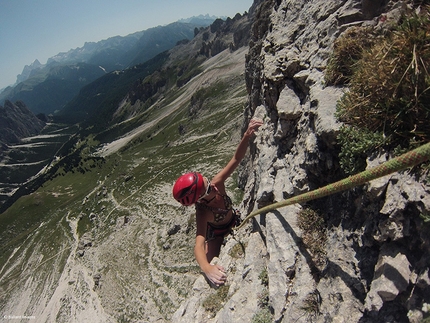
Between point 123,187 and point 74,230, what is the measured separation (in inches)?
785

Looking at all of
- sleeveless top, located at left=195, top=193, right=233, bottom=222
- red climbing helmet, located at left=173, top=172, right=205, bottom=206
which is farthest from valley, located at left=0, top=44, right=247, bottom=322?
red climbing helmet, located at left=173, top=172, right=205, bottom=206

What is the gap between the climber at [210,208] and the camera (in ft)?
31.0

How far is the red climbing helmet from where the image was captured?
32.2 feet

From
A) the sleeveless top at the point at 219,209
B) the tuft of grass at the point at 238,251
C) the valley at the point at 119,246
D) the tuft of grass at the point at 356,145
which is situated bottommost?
the valley at the point at 119,246

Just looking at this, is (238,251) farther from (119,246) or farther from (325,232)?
(119,246)

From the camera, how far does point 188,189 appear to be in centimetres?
980

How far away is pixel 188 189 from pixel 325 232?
486 cm

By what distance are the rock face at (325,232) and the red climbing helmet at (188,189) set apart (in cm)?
267

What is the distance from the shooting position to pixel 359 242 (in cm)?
662

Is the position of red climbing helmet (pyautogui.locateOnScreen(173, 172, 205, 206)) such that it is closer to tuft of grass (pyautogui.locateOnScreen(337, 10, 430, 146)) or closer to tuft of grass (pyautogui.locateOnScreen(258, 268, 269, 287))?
tuft of grass (pyautogui.locateOnScreen(258, 268, 269, 287))

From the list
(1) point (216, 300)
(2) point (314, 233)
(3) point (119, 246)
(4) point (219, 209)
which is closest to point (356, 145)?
(2) point (314, 233)

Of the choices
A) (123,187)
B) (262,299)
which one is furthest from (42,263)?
(262,299)

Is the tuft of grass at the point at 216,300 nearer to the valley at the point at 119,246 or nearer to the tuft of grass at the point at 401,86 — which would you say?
the tuft of grass at the point at 401,86

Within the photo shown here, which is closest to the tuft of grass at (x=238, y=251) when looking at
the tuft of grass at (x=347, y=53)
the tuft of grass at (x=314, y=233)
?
the tuft of grass at (x=314, y=233)
